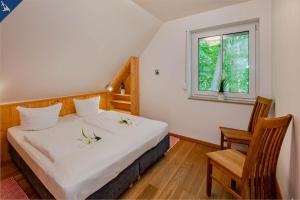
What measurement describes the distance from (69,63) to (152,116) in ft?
6.35

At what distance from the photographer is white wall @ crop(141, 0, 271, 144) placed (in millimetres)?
2293

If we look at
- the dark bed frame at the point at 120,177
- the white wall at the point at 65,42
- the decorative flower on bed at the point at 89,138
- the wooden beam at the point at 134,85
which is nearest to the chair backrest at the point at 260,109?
the dark bed frame at the point at 120,177

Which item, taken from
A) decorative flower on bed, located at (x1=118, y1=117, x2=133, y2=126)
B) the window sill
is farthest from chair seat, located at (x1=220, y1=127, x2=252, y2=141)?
decorative flower on bed, located at (x1=118, y1=117, x2=133, y2=126)

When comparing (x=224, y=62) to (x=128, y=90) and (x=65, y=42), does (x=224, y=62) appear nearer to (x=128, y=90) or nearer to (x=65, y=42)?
(x=128, y=90)

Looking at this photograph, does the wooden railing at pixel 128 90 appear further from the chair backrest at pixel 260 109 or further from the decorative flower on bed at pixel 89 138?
the chair backrest at pixel 260 109

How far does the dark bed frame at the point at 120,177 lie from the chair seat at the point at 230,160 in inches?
31.8

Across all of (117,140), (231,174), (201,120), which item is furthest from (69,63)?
(231,174)

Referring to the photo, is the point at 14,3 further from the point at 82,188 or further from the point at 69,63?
the point at 82,188

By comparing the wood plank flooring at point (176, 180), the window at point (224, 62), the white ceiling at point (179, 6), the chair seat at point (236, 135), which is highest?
the white ceiling at point (179, 6)

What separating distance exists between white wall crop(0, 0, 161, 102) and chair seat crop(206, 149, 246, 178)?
219 centimetres

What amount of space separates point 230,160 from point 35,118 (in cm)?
254

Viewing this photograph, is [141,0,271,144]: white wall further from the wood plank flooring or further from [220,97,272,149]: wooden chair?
the wood plank flooring

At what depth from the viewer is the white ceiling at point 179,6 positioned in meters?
2.34

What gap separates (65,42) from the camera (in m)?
2.23
